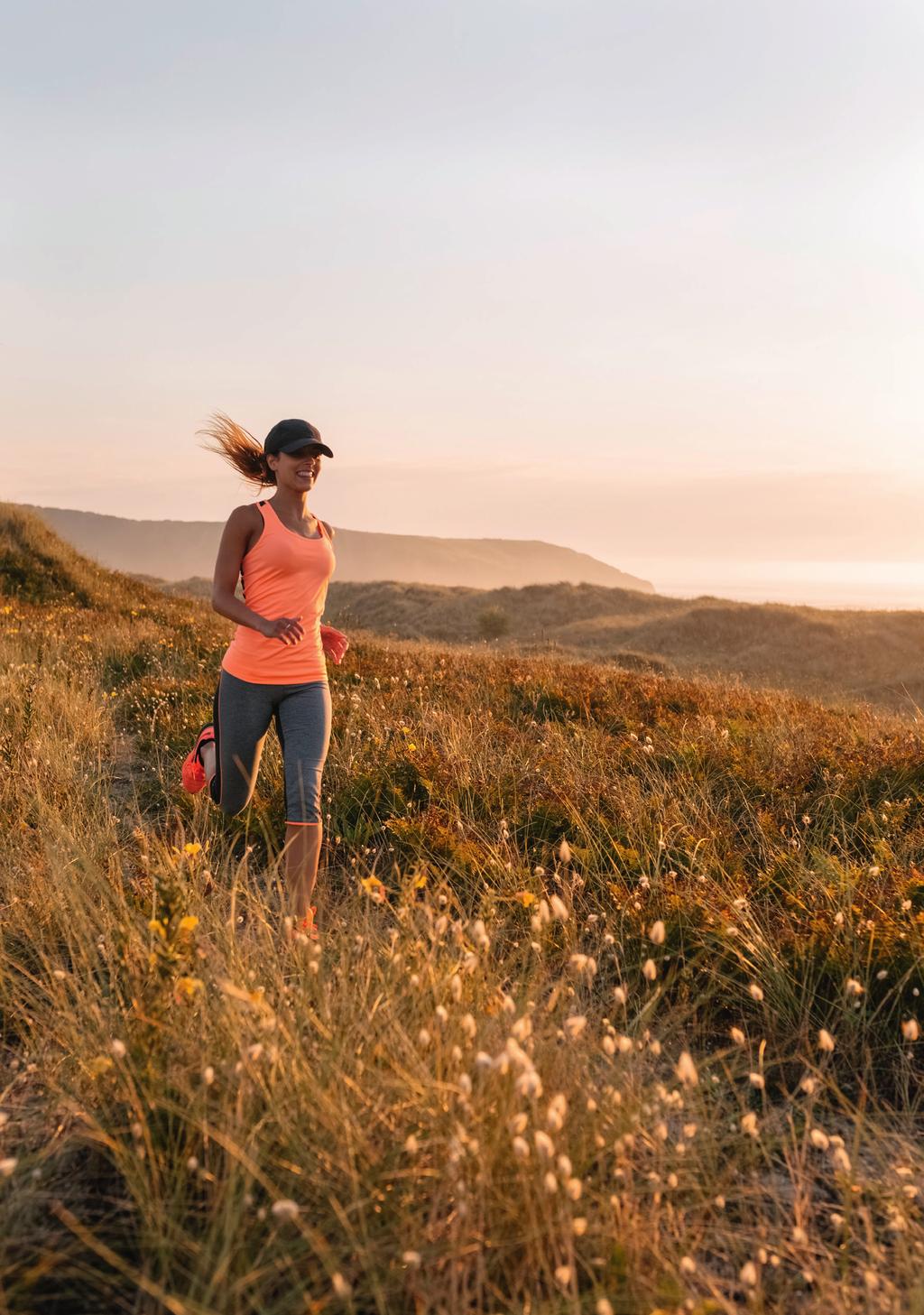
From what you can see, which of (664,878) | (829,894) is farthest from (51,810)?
(829,894)

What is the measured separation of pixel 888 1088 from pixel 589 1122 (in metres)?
1.50

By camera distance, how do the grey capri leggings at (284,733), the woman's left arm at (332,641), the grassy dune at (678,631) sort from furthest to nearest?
the grassy dune at (678,631), the woman's left arm at (332,641), the grey capri leggings at (284,733)

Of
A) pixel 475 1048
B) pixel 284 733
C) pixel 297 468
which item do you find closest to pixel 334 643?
pixel 284 733

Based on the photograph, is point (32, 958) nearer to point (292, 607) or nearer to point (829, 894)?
point (292, 607)

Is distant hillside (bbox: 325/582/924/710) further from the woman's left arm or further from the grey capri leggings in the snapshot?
the grey capri leggings

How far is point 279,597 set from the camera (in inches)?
177

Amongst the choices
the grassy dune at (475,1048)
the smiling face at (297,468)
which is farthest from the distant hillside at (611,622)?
the smiling face at (297,468)

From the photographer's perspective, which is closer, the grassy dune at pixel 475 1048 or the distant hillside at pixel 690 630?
the grassy dune at pixel 475 1048

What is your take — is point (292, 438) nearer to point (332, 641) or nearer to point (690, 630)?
point (332, 641)

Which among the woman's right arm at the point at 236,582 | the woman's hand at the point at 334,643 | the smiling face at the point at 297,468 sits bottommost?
the woman's hand at the point at 334,643

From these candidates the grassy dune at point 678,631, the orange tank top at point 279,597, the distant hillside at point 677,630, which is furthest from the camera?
the distant hillside at point 677,630

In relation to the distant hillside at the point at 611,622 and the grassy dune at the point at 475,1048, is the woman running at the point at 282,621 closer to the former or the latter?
the grassy dune at the point at 475,1048

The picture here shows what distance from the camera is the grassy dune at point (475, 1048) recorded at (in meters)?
2.04

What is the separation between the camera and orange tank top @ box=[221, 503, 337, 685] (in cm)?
443
